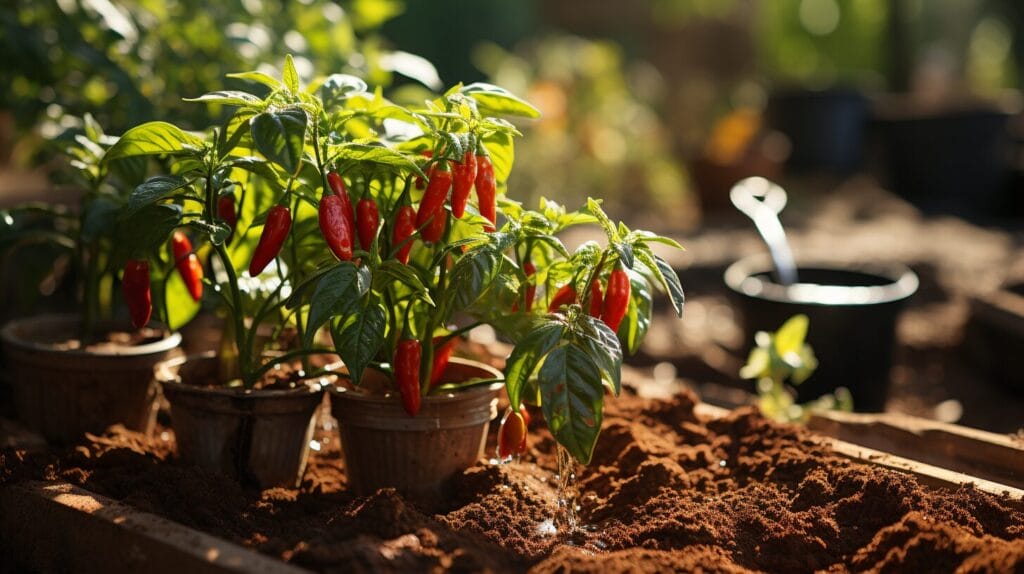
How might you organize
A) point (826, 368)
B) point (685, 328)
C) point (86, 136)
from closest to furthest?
point (86, 136)
point (826, 368)
point (685, 328)

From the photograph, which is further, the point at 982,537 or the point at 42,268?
the point at 42,268

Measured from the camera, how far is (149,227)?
2.19 metres

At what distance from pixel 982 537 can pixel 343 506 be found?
3.99 ft

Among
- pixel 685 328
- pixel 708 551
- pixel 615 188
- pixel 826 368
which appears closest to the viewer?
pixel 708 551

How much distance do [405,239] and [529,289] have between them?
302 millimetres

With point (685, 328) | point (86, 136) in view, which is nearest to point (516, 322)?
point (86, 136)

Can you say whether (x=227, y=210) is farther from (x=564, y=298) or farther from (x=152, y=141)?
(x=564, y=298)

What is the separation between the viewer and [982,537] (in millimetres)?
2119

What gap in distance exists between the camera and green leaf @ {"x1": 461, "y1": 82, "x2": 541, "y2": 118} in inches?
88.8

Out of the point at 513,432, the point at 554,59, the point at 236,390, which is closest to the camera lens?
the point at 513,432

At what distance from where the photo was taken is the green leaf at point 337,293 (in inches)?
76.8

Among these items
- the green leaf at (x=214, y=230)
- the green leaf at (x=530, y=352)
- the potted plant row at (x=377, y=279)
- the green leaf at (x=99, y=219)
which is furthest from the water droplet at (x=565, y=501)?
the green leaf at (x=99, y=219)

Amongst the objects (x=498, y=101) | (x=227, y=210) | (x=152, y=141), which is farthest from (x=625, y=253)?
(x=152, y=141)

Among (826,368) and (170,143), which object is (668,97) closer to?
(826,368)
